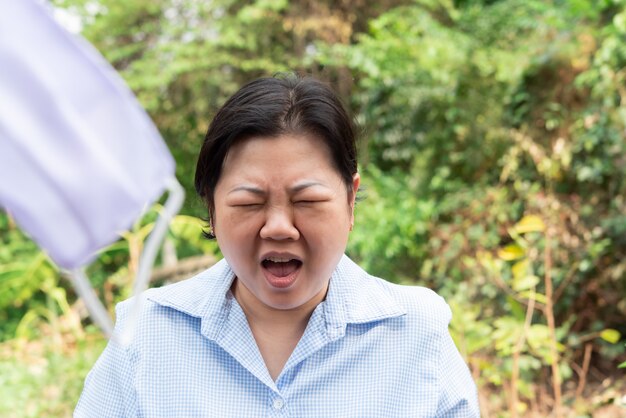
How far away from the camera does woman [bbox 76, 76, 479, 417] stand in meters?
1.19

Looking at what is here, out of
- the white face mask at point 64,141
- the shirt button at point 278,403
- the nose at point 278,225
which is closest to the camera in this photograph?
the white face mask at point 64,141

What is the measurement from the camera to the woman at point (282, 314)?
3.90 ft

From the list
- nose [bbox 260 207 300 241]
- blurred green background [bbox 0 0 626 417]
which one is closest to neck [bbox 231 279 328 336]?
nose [bbox 260 207 300 241]

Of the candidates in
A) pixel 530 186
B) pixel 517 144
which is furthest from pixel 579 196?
pixel 517 144

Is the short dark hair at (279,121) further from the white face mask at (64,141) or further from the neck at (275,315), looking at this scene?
the white face mask at (64,141)

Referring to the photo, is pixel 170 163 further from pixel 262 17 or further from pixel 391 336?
pixel 262 17

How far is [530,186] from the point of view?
4.24 m

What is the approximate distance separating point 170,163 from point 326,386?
72 centimetres

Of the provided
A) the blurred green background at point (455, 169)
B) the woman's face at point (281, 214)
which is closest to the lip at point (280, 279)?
the woman's face at point (281, 214)

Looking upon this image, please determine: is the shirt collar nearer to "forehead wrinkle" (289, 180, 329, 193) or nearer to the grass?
"forehead wrinkle" (289, 180, 329, 193)

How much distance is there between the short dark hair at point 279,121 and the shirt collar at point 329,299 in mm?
160

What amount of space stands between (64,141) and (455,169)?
4614 mm

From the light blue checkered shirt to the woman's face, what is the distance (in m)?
0.13

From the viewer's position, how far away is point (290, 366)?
1305mm
